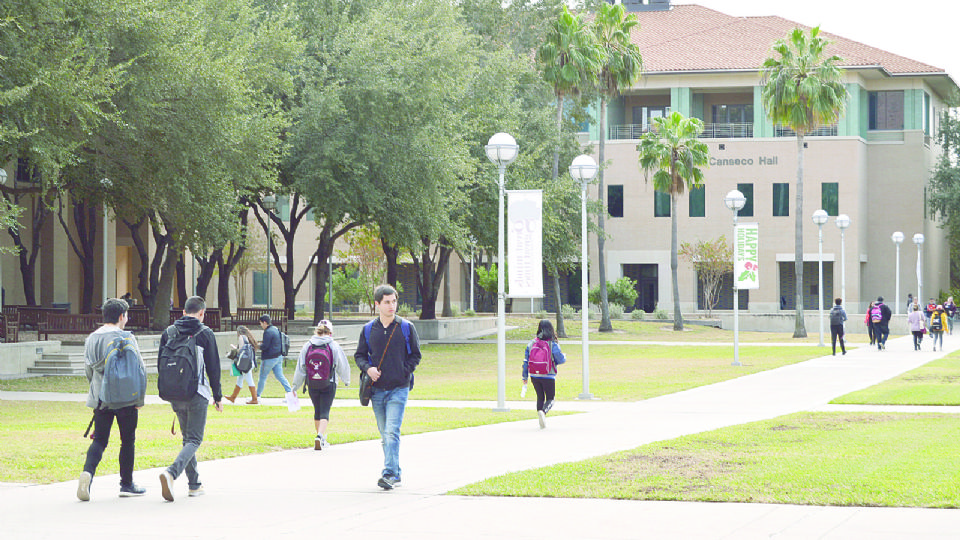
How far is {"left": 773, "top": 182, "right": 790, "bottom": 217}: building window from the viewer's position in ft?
225

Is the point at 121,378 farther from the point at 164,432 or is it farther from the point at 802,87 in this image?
the point at 802,87

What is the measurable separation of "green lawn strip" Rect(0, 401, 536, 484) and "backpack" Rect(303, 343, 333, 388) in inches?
30.0

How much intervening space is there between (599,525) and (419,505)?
166 centimetres

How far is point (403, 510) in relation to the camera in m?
9.07

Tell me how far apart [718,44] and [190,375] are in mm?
66856

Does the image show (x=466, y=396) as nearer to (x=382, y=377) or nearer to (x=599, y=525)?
(x=382, y=377)

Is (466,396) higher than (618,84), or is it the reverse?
(618,84)

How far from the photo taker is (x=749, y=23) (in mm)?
75750

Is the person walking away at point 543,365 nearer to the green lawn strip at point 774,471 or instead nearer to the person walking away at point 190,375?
the green lawn strip at point 774,471

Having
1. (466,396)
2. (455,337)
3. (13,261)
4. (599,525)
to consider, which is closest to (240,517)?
(599,525)

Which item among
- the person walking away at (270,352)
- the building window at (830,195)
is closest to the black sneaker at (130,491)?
the person walking away at (270,352)

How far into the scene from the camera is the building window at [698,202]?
70188 millimetres

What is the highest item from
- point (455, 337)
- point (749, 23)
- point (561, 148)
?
point (749, 23)

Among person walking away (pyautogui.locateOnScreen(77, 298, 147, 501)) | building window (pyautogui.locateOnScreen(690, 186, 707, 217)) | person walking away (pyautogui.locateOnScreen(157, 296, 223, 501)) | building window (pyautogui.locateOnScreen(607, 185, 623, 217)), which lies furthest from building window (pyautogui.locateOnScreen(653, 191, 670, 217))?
person walking away (pyautogui.locateOnScreen(77, 298, 147, 501))
